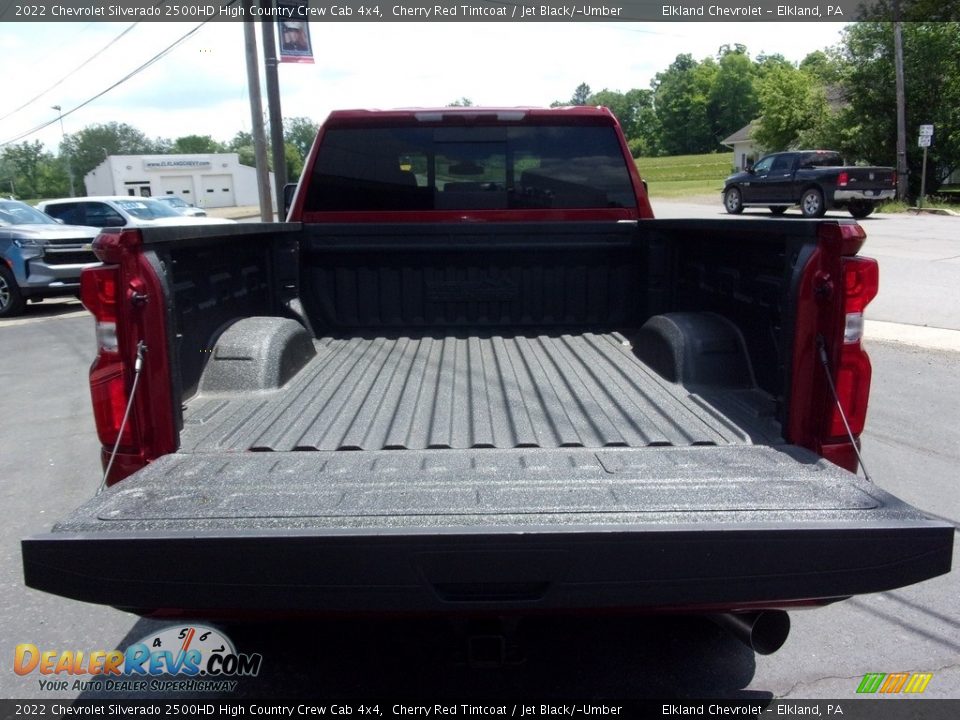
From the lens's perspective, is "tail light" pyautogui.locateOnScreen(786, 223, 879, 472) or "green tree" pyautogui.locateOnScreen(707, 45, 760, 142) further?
"green tree" pyautogui.locateOnScreen(707, 45, 760, 142)

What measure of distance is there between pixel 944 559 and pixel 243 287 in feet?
10.4

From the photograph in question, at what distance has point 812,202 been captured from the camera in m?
24.7

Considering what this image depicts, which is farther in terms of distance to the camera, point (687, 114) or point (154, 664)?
point (687, 114)

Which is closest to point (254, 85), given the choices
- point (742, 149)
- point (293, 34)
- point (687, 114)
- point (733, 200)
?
point (293, 34)

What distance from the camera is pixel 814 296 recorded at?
269 cm

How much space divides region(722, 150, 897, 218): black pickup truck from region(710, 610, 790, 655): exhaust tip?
78.7ft

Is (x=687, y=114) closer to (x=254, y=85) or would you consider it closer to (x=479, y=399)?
(x=254, y=85)

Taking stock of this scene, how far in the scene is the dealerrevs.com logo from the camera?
2971 mm

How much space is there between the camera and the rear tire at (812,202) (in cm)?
2450

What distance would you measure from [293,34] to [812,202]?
57.4 ft

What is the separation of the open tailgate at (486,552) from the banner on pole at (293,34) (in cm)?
1253

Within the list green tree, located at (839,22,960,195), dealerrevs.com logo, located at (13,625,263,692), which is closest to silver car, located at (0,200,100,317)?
dealerrevs.com logo, located at (13,625,263,692)

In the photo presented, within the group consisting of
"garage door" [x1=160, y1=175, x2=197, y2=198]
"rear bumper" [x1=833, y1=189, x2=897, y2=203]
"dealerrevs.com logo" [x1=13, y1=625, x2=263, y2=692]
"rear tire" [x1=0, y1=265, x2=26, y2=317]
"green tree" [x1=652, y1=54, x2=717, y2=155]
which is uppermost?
"green tree" [x1=652, y1=54, x2=717, y2=155]

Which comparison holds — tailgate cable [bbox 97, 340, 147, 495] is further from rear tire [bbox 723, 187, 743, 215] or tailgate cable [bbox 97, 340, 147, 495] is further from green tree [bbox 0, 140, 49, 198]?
green tree [bbox 0, 140, 49, 198]
